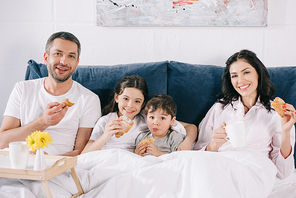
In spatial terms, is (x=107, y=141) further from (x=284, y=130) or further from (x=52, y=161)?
(x=284, y=130)

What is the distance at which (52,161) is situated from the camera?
4.17 feet

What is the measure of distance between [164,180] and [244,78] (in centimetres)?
91

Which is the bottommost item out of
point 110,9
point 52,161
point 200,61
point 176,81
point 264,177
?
point 264,177

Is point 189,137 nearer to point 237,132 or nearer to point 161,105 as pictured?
point 161,105

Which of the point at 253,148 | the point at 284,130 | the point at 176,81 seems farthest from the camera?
the point at 176,81

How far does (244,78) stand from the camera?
1.73 meters

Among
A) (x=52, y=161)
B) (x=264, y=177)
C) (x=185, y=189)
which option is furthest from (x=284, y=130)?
(x=52, y=161)

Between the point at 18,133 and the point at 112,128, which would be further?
the point at 18,133

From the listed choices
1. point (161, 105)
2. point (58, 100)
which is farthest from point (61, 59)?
point (161, 105)

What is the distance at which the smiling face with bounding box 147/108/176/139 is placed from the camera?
173 cm

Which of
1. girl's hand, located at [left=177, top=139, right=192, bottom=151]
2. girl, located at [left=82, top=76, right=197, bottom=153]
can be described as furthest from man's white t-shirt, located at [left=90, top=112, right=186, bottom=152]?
girl's hand, located at [left=177, top=139, right=192, bottom=151]

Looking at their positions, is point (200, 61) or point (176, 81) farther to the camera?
point (200, 61)

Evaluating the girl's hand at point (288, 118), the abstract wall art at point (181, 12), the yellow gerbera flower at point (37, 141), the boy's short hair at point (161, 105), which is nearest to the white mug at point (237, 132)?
the girl's hand at point (288, 118)

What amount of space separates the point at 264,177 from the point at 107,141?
96 centimetres
